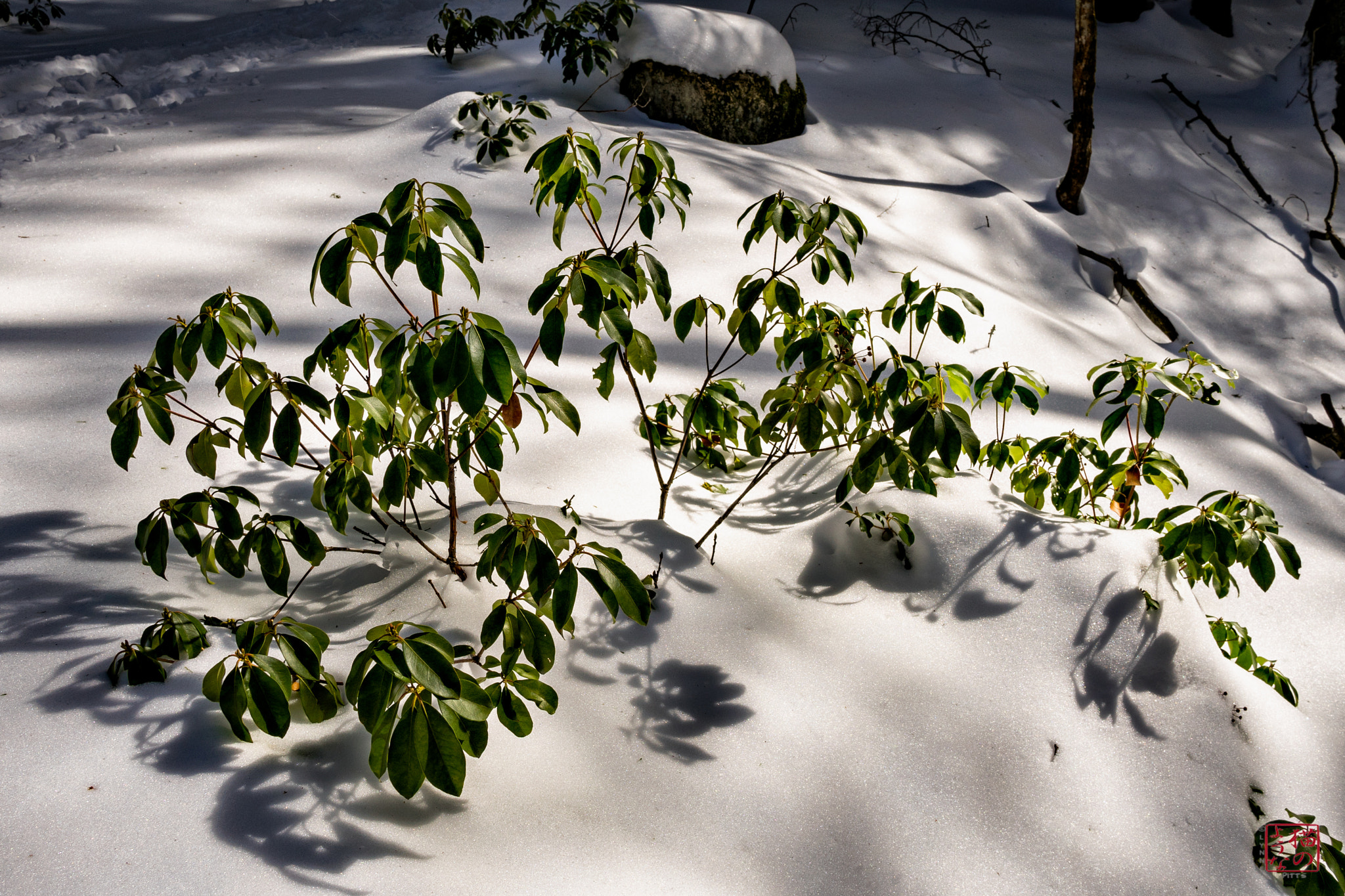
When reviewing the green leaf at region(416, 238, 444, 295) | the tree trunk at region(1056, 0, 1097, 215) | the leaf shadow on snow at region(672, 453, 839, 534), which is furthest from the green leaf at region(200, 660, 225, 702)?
the tree trunk at region(1056, 0, 1097, 215)

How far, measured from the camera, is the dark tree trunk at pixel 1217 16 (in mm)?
8023

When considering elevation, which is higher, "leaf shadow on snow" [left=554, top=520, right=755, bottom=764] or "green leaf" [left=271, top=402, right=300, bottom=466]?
"green leaf" [left=271, top=402, right=300, bottom=466]

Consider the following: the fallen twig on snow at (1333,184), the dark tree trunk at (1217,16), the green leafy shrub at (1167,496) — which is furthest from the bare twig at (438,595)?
the dark tree trunk at (1217,16)

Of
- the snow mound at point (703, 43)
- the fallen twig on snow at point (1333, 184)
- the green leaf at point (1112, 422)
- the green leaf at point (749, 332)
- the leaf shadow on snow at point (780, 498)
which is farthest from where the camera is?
the fallen twig on snow at point (1333, 184)

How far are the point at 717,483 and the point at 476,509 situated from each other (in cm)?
64

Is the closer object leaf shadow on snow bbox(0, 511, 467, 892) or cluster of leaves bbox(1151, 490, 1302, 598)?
leaf shadow on snow bbox(0, 511, 467, 892)

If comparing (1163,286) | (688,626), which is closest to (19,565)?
(688,626)

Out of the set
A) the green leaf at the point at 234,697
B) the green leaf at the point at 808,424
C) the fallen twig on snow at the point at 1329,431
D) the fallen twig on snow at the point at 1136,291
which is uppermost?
the green leaf at the point at 808,424

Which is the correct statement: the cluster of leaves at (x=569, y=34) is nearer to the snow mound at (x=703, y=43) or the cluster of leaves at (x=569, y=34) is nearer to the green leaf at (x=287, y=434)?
the snow mound at (x=703, y=43)

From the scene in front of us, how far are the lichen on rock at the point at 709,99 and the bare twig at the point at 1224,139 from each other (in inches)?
137

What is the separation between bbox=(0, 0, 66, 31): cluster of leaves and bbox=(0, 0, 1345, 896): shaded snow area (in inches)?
160

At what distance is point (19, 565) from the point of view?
138 cm

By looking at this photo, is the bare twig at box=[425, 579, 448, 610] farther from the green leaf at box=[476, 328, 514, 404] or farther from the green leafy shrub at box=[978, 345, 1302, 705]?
the green leafy shrub at box=[978, 345, 1302, 705]

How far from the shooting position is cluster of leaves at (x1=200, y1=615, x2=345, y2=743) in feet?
3.16
